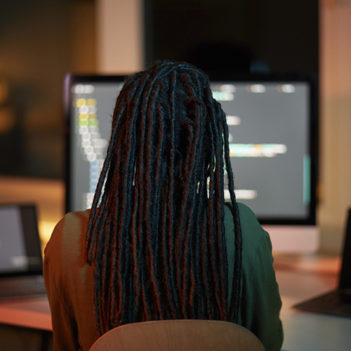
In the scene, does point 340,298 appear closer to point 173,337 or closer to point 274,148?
point 274,148

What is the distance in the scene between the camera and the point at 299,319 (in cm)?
127

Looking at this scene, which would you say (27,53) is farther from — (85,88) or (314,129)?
(314,129)

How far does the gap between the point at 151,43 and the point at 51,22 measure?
54 cm

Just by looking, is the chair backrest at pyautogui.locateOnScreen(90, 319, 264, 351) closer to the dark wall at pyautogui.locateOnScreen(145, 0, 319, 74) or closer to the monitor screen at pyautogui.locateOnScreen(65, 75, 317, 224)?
the monitor screen at pyautogui.locateOnScreen(65, 75, 317, 224)

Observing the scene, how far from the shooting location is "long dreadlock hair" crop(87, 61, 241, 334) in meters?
0.87

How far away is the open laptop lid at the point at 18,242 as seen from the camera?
4.87 feet

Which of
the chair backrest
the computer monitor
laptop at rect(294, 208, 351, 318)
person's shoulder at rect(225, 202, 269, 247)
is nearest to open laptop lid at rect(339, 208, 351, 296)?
laptop at rect(294, 208, 351, 318)

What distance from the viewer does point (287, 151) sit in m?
1.58

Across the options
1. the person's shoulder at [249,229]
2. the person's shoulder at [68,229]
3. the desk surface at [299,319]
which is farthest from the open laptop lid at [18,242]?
the person's shoulder at [249,229]

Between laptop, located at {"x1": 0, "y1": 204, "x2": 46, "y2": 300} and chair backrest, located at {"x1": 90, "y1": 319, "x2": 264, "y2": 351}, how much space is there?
2.32 feet

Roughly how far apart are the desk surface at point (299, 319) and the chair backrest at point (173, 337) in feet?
1.11

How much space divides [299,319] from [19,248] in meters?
0.66

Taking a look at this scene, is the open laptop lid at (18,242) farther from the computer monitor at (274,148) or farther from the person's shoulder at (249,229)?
the person's shoulder at (249,229)

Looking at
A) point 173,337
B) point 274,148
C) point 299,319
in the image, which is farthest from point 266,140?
point 173,337
